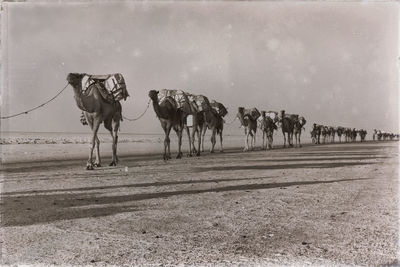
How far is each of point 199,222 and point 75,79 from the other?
9.20 meters

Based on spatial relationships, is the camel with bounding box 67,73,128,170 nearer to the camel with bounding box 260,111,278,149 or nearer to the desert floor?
the desert floor

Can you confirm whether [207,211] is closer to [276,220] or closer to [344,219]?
[276,220]

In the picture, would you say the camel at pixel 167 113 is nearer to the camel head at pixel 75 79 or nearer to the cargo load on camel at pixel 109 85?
the cargo load on camel at pixel 109 85

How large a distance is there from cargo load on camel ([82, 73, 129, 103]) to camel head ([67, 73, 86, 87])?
0.52 meters

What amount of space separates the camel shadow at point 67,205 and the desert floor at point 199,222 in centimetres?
Result: 2

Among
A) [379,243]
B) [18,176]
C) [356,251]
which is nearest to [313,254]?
[356,251]

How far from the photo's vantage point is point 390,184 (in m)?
10.7

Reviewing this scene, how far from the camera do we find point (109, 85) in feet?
51.3

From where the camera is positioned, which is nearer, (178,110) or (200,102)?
(178,110)

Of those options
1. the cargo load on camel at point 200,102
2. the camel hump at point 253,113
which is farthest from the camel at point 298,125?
the cargo load on camel at point 200,102

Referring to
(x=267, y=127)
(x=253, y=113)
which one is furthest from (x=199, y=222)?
(x=267, y=127)

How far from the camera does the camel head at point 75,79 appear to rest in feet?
45.5

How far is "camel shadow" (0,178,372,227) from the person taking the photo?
6633mm

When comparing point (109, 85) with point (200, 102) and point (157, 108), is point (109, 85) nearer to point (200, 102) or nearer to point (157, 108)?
point (157, 108)
